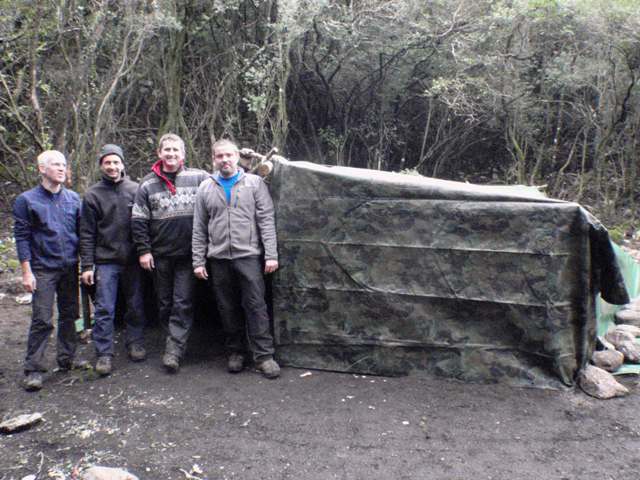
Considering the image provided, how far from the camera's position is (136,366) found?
452 centimetres

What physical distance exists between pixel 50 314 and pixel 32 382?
1.65 ft

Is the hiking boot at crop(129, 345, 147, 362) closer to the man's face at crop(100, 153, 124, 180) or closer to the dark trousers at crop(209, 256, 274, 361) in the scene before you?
the dark trousers at crop(209, 256, 274, 361)

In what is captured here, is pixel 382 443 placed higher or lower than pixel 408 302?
lower

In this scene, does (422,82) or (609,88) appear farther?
(422,82)

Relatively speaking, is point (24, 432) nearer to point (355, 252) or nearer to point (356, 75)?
point (355, 252)

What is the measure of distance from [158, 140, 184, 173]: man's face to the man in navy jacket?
28.9 inches

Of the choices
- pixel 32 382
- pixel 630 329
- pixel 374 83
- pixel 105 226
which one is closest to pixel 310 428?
pixel 32 382

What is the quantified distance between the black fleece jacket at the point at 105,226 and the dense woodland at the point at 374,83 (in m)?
4.95

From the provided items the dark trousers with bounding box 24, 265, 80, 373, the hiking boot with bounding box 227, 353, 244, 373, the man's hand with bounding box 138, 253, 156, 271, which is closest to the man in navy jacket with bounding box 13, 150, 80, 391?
the dark trousers with bounding box 24, 265, 80, 373

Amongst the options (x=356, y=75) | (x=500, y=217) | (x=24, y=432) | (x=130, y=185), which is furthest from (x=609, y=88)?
(x=24, y=432)

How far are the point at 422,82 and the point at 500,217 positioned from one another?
8976 mm

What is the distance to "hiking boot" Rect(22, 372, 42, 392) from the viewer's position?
4102 mm

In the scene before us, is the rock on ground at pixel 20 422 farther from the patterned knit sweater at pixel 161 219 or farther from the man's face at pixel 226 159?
the man's face at pixel 226 159

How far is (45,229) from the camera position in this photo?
13.7 ft
